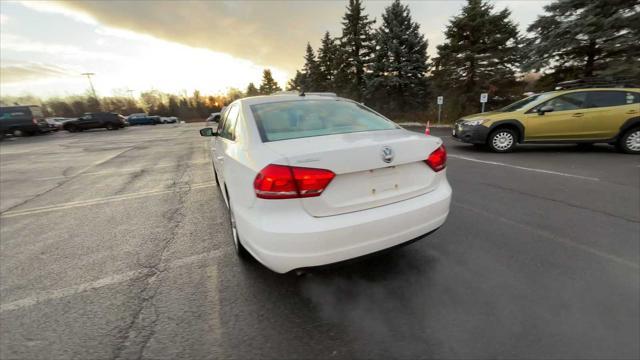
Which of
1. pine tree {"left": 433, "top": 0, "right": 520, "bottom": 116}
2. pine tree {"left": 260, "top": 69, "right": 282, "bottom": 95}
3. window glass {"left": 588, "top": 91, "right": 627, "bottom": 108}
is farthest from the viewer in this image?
pine tree {"left": 260, "top": 69, "right": 282, "bottom": 95}

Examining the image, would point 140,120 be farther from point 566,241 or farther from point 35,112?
point 566,241

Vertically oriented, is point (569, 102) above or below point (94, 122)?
below

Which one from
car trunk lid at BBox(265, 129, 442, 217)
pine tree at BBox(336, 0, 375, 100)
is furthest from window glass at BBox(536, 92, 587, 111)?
pine tree at BBox(336, 0, 375, 100)

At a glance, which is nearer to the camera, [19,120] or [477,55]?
[477,55]

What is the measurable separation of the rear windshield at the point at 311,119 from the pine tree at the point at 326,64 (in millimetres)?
35041

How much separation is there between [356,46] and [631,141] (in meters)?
27.5

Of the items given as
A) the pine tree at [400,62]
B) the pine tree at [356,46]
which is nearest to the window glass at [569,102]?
the pine tree at [400,62]

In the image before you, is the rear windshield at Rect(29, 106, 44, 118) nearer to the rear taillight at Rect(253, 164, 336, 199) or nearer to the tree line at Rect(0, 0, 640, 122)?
the tree line at Rect(0, 0, 640, 122)

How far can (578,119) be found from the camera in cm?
675

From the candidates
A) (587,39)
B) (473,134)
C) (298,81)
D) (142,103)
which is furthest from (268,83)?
(473,134)

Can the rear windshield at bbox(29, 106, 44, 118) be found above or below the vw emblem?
above

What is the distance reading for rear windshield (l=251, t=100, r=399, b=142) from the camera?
2393 mm

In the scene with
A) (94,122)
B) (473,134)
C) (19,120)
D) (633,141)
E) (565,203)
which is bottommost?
(565,203)

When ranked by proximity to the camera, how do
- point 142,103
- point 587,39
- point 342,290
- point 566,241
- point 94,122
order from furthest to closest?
point 142,103 → point 94,122 → point 587,39 → point 566,241 → point 342,290
